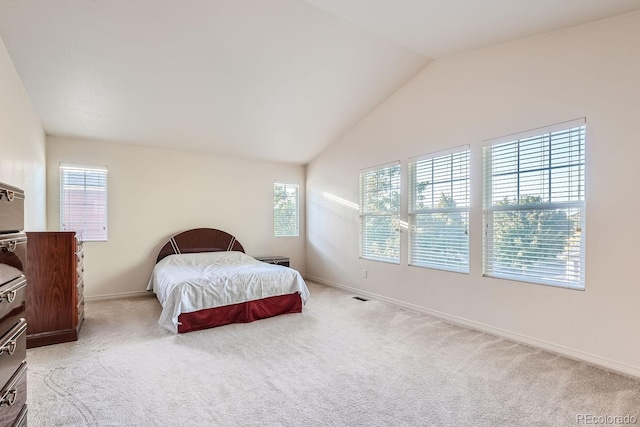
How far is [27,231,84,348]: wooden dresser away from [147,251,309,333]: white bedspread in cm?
83

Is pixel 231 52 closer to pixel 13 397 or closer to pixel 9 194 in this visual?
pixel 9 194

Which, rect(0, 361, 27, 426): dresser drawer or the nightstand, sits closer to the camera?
rect(0, 361, 27, 426): dresser drawer

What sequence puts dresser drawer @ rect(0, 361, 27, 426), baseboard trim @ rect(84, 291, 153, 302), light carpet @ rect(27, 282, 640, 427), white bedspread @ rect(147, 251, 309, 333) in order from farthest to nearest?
baseboard trim @ rect(84, 291, 153, 302) < white bedspread @ rect(147, 251, 309, 333) < light carpet @ rect(27, 282, 640, 427) < dresser drawer @ rect(0, 361, 27, 426)

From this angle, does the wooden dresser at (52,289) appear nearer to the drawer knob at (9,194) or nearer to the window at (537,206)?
the drawer knob at (9,194)

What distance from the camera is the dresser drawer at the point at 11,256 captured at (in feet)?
3.85

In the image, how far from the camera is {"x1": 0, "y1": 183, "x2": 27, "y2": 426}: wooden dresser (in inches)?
44.8

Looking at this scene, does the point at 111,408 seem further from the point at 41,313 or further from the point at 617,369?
the point at 617,369

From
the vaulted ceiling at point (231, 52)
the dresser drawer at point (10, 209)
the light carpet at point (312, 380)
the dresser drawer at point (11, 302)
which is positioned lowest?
the light carpet at point (312, 380)

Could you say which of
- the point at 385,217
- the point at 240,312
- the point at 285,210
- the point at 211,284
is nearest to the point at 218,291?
the point at 211,284

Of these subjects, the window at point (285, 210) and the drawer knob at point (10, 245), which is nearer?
the drawer knob at point (10, 245)

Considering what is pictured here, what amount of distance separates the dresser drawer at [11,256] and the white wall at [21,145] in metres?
1.65

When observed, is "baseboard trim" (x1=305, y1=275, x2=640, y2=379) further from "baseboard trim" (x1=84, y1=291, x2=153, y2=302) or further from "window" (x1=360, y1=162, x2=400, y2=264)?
"baseboard trim" (x1=84, y1=291, x2=153, y2=302)

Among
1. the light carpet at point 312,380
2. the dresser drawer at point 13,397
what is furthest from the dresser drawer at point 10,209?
the light carpet at point 312,380

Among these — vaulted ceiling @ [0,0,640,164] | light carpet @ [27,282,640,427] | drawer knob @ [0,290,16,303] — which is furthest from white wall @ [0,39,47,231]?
drawer knob @ [0,290,16,303]
